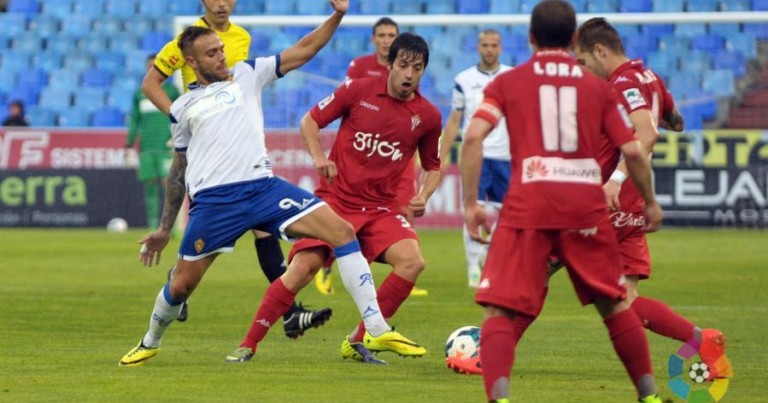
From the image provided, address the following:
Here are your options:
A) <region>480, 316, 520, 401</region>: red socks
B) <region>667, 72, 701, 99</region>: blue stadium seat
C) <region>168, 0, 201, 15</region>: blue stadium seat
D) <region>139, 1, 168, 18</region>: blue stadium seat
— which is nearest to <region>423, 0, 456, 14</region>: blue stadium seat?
<region>168, 0, 201, 15</region>: blue stadium seat

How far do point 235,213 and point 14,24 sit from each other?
2170 centimetres

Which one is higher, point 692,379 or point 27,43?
point 692,379

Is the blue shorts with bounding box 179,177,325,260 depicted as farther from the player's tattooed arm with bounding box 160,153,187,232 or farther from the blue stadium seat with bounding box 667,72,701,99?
the blue stadium seat with bounding box 667,72,701,99

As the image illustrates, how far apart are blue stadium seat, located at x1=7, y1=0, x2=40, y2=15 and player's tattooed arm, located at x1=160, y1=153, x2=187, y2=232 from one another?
2066 cm

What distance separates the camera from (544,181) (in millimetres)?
6500

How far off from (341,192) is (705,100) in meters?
15.1

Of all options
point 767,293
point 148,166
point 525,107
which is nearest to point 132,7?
Answer: point 148,166

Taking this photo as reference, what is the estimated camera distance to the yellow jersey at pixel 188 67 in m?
10.1

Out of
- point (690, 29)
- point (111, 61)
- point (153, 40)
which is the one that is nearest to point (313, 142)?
point (690, 29)

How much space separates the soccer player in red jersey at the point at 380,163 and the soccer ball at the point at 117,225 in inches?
602

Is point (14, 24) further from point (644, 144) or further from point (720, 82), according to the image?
point (644, 144)

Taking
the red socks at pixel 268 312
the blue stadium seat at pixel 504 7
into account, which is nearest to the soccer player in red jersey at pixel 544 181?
the red socks at pixel 268 312

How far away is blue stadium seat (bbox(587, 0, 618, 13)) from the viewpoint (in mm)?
25281

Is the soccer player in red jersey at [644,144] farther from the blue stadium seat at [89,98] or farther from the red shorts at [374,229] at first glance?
the blue stadium seat at [89,98]
